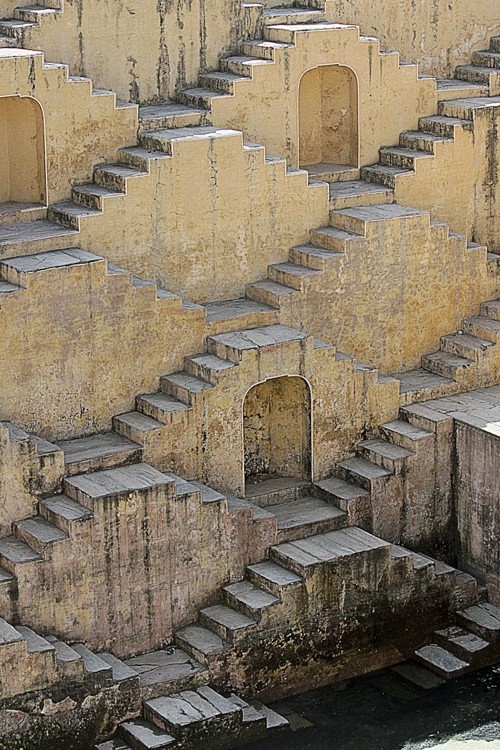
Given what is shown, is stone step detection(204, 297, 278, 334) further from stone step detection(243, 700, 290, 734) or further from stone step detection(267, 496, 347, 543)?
stone step detection(243, 700, 290, 734)

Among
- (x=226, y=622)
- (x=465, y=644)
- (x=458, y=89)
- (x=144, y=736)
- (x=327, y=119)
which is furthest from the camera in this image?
(x=458, y=89)

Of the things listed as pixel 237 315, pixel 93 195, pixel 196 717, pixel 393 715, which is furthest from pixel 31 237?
pixel 393 715

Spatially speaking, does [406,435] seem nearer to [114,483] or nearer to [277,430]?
[277,430]

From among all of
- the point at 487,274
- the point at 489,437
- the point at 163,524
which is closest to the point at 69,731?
the point at 163,524

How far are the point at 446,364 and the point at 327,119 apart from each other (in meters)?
3.56

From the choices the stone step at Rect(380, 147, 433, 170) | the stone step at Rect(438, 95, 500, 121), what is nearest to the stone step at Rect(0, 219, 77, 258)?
the stone step at Rect(380, 147, 433, 170)

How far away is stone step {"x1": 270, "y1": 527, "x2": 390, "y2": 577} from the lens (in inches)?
856

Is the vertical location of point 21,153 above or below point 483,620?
above

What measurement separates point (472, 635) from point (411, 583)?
41.0 inches

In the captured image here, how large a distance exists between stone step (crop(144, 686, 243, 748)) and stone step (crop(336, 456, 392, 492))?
3528 millimetres

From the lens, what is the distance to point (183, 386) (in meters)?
21.9

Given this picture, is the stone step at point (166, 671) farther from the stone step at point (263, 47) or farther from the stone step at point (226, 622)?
the stone step at point (263, 47)

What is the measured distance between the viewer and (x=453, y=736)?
69.8ft

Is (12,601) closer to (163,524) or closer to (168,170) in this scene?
(163,524)
